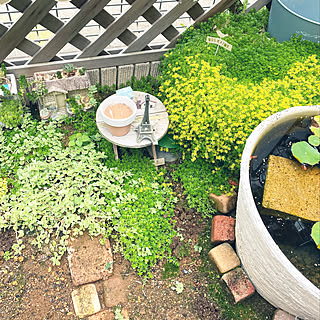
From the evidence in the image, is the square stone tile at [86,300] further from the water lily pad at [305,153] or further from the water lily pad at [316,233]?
the water lily pad at [305,153]

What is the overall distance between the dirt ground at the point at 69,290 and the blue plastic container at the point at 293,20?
2.43m

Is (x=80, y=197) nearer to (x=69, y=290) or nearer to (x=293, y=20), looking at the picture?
(x=69, y=290)

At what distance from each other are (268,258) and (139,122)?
5.37 ft

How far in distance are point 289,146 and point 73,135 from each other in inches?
74.9

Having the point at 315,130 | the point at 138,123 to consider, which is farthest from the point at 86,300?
the point at 315,130

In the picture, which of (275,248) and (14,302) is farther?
(14,302)

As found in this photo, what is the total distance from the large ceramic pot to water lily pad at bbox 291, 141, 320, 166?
22 cm

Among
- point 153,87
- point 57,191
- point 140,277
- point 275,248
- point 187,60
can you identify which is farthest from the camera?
point 153,87

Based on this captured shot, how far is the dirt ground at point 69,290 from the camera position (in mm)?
2432

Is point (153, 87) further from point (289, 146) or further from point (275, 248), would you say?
point (275, 248)

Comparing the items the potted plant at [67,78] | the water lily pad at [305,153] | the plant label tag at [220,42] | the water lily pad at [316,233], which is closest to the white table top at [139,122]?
the potted plant at [67,78]

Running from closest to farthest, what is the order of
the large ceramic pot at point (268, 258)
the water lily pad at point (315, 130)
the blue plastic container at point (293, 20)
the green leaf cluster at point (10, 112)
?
the large ceramic pot at point (268, 258), the water lily pad at point (315, 130), the green leaf cluster at point (10, 112), the blue plastic container at point (293, 20)

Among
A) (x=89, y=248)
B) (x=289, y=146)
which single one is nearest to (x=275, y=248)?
(x=289, y=146)

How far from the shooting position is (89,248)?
2635mm
